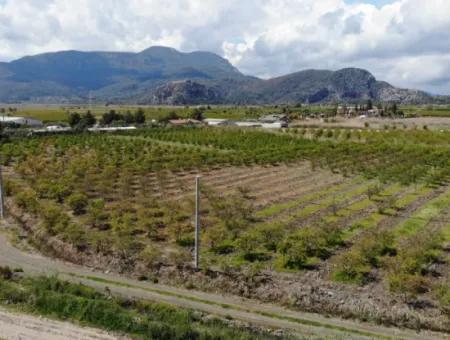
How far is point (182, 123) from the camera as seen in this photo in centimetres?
8794

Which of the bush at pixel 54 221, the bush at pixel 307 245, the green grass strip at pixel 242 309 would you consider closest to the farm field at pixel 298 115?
the bush at pixel 307 245

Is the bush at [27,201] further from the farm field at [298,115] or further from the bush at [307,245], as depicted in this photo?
the farm field at [298,115]

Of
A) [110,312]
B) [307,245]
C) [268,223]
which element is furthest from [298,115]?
[110,312]

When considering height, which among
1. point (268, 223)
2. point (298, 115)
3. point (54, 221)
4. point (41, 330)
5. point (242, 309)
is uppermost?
point (298, 115)

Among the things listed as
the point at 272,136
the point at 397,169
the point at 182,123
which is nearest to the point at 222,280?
the point at 397,169

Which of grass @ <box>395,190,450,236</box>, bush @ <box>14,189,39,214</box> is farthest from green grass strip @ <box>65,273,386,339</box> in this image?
grass @ <box>395,190,450,236</box>

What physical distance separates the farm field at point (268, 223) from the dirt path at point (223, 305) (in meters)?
0.48

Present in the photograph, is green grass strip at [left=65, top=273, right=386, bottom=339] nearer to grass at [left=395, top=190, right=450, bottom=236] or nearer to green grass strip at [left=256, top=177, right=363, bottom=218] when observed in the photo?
grass at [left=395, top=190, right=450, bottom=236]

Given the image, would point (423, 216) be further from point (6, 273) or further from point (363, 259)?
point (6, 273)

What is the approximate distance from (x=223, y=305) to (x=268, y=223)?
820 centimetres

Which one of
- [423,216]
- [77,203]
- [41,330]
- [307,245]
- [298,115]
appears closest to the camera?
[41,330]

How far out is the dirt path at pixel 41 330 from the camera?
11.8 metres

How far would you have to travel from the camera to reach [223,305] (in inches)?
555

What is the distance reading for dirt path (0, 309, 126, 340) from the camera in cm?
1180
